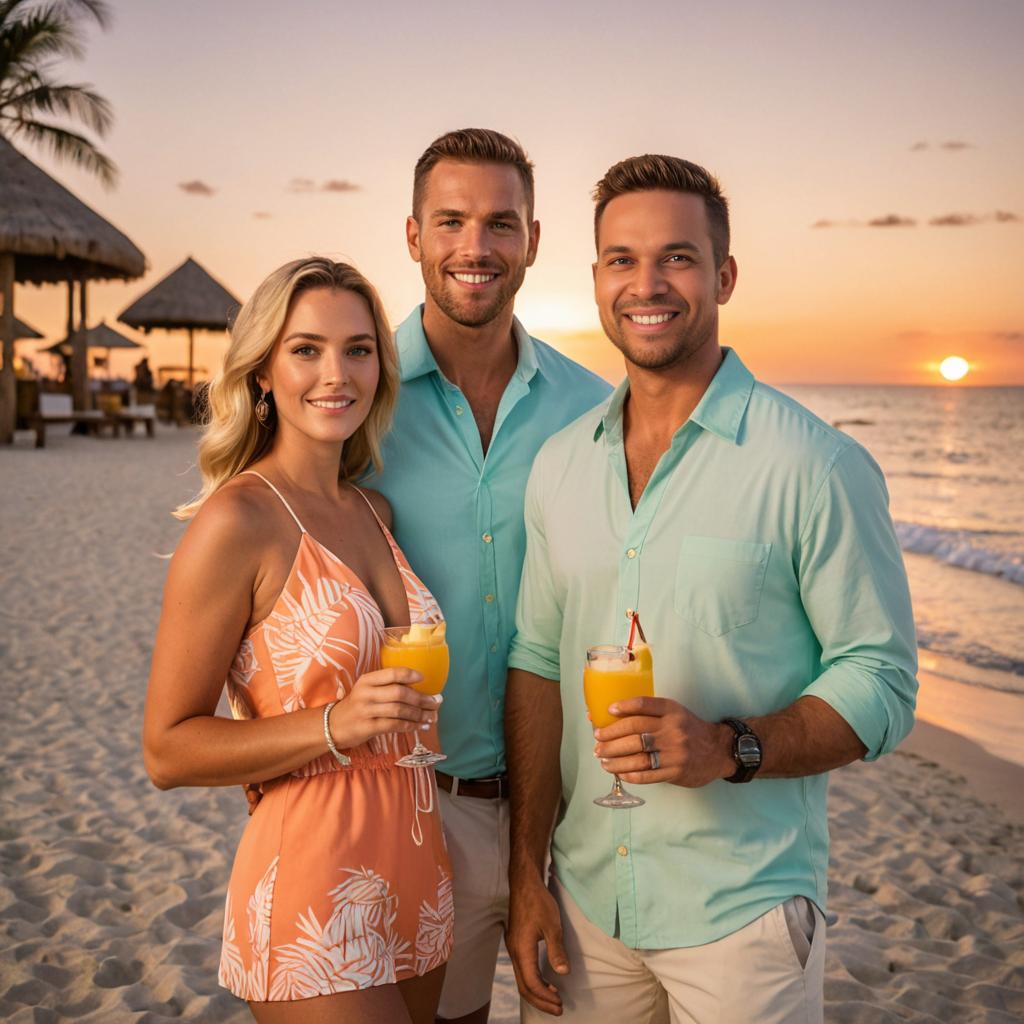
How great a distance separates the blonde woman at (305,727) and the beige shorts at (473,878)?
0.36 meters

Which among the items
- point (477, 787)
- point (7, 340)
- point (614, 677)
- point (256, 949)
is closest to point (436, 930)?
point (256, 949)

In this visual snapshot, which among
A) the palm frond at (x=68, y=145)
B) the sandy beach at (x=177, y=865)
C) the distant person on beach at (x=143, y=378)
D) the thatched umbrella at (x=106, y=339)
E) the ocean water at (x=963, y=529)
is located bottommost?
the sandy beach at (x=177, y=865)

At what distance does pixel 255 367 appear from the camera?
8.05 ft

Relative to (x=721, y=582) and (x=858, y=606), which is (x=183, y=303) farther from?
(x=858, y=606)

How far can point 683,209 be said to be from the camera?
2.24 meters

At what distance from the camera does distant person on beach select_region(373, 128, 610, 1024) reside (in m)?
2.69

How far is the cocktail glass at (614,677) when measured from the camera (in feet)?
6.40

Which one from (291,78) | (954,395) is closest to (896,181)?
(291,78)

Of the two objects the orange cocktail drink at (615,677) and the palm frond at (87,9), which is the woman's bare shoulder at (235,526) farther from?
the palm frond at (87,9)

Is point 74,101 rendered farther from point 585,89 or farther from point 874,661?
point 874,661

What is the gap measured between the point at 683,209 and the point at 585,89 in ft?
32.3

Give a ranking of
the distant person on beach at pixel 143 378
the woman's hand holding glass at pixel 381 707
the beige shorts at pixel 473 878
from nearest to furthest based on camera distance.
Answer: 1. the woman's hand holding glass at pixel 381 707
2. the beige shorts at pixel 473 878
3. the distant person on beach at pixel 143 378

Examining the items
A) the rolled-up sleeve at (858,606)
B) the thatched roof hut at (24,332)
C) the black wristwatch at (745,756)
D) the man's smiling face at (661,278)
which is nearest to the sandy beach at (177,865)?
the black wristwatch at (745,756)

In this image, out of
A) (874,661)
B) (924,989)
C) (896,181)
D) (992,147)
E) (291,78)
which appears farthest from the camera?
(896,181)
